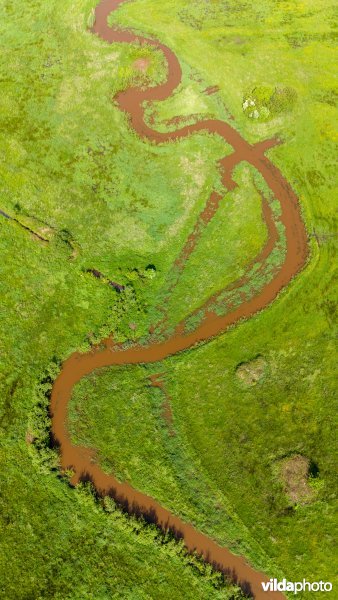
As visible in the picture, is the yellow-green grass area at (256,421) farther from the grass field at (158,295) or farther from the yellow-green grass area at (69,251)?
the yellow-green grass area at (69,251)

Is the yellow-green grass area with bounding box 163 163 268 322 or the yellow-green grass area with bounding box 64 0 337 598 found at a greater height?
the yellow-green grass area with bounding box 163 163 268 322

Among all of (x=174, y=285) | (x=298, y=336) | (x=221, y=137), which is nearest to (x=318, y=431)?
(x=298, y=336)

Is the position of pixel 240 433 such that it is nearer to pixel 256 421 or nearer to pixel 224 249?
pixel 256 421

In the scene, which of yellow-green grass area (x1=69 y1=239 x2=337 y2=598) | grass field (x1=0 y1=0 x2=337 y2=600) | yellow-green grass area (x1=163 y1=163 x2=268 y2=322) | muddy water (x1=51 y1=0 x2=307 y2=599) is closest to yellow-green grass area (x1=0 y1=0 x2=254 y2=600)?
grass field (x1=0 y1=0 x2=337 y2=600)

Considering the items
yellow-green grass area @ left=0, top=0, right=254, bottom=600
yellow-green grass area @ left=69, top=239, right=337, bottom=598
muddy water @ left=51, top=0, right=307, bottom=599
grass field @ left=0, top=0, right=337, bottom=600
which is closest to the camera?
yellow-green grass area @ left=0, top=0, right=254, bottom=600

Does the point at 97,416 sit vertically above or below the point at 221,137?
below

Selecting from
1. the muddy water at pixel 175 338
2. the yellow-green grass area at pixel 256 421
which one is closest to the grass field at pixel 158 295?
the yellow-green grass area at pixel 256 421

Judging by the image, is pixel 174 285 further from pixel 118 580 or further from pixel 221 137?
pixel 118 580

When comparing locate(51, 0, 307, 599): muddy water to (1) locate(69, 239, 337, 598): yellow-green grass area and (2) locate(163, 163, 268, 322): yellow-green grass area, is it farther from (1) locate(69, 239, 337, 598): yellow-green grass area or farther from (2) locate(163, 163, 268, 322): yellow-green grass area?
(2) locate(163, 163, 268, 322): yellow-green grass area
